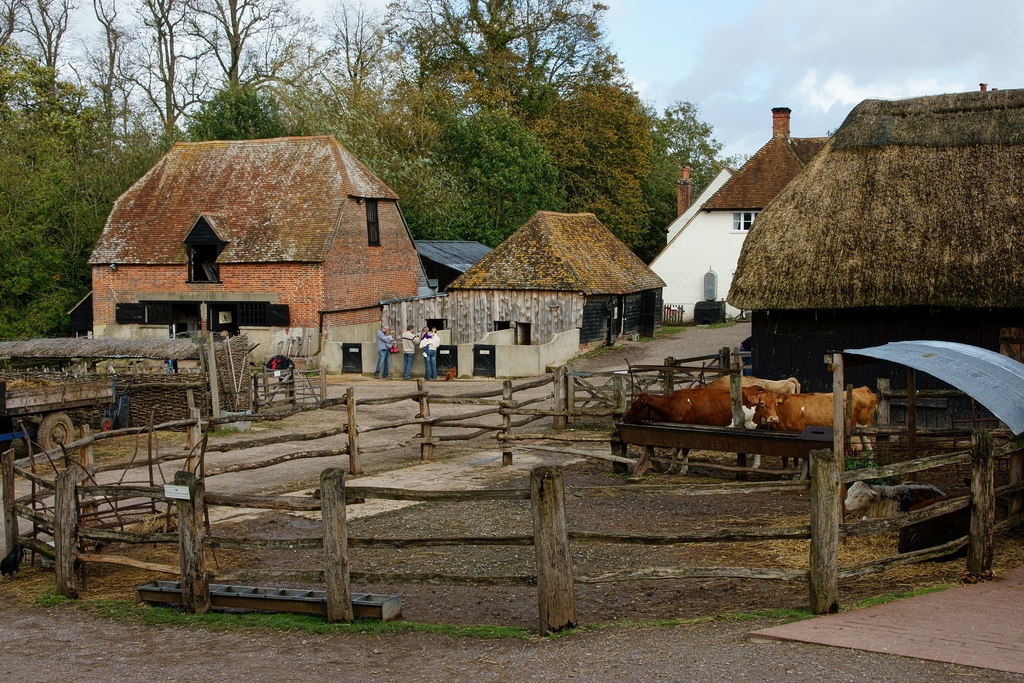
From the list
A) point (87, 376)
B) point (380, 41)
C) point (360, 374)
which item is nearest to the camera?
point (87, 376)

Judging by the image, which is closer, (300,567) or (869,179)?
(300,567)

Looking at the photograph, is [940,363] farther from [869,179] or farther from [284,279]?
[284,279]

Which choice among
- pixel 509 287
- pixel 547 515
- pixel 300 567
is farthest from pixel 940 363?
pixel 509 287

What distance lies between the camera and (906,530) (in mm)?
9297

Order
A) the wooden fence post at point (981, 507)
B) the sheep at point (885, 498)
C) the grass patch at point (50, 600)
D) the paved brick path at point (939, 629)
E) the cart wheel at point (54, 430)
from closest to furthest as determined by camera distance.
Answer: the paved brick path at point (939, 629) → the wooden fence post at point (981, 507) → the grass patch at point (50, 600) → the sheep at point (885, 498) → the cart wheel at point (54, 430)

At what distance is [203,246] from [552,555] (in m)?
30.1

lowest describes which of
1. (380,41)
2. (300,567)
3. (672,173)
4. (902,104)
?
(300,567)

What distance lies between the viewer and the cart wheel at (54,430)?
59.1ft

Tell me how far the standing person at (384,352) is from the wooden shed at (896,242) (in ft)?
44.8

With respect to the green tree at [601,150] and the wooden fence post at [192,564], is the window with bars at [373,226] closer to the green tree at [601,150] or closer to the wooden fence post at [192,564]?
the green tree at [601,150]

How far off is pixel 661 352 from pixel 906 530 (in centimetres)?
2459

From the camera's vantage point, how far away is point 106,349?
22.9m

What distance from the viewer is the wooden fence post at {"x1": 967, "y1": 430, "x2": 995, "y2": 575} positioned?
8320 millimetres

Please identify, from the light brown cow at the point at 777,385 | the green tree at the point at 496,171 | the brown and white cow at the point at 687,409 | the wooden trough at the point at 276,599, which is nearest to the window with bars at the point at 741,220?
the green tree at the point at 496,171
